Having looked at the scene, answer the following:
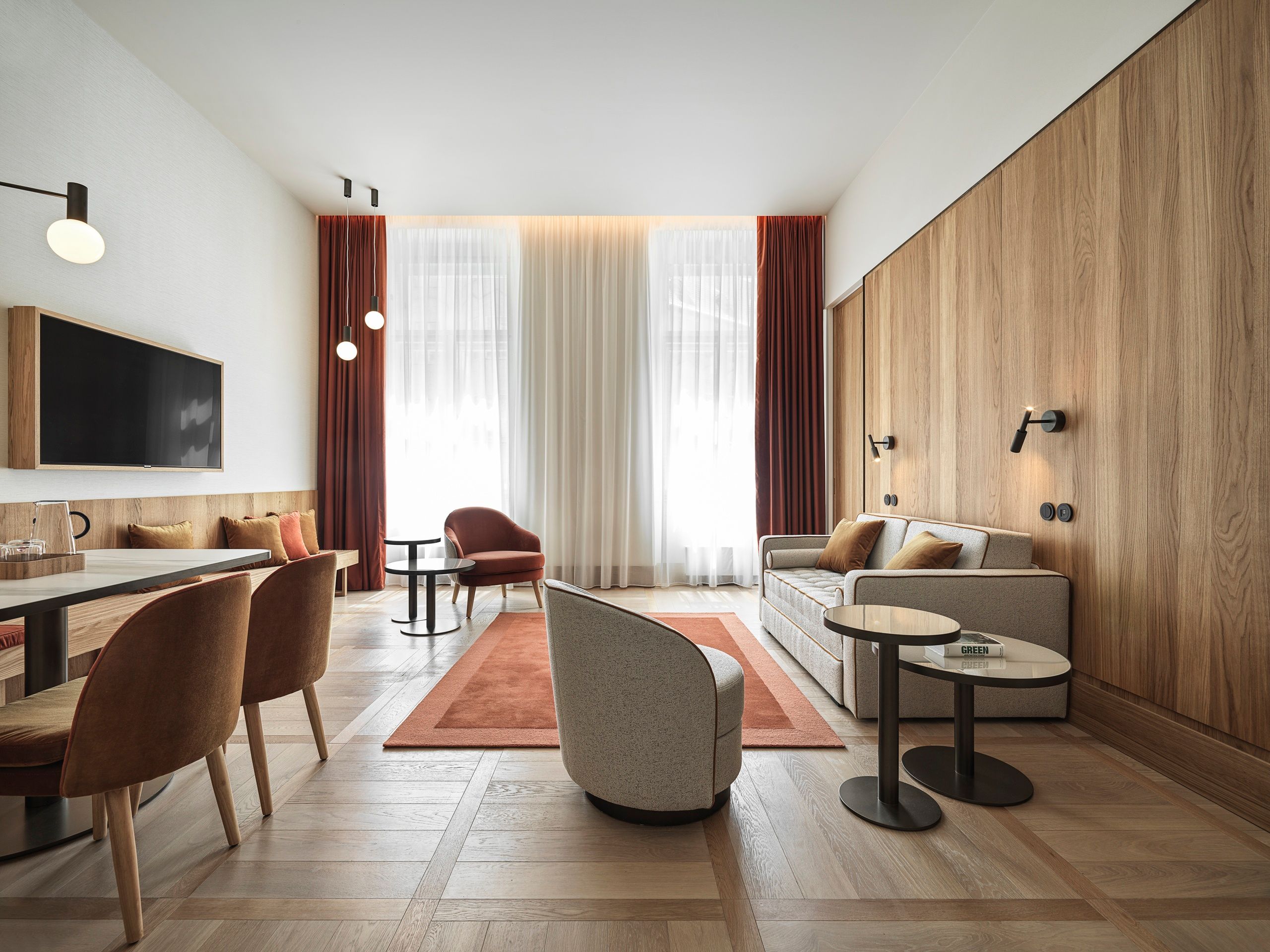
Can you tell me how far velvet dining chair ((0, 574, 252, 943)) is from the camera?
1457 mm

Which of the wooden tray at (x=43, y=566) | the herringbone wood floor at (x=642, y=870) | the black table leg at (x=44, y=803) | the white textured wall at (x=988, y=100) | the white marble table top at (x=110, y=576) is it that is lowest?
the herringbone wood floor at (x=642, y=870)

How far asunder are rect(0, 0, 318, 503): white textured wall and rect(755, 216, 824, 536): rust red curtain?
4189 mm

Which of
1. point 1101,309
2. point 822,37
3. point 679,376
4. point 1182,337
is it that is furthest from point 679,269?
point 1182,337

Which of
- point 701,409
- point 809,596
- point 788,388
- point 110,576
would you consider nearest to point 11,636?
point 110,576

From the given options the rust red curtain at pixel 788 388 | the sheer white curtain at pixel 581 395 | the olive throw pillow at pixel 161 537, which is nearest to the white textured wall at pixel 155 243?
the olive throw pillow at pixel 161 537

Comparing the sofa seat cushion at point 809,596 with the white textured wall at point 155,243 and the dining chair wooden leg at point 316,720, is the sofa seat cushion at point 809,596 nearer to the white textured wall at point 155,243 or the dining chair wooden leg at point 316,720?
the dining chair wooden leg at point 316,720

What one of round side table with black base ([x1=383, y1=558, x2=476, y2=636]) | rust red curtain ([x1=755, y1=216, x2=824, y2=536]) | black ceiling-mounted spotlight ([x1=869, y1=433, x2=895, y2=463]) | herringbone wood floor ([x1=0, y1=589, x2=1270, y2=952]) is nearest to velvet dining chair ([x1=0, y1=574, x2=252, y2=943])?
herringbone wood floor ([x1=0, y1=589, x2=1270, y2=952])

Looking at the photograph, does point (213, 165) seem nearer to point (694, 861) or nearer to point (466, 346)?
point (466, 346)

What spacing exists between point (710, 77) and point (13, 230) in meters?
3.74

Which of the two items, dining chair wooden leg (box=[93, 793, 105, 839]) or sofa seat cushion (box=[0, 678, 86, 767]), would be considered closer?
sofa seat cushion (box=[0, 678, 86, 767])

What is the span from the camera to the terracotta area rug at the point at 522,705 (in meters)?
2.65

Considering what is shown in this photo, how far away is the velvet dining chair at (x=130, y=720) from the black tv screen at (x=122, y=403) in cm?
215

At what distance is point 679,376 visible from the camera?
6219 mm

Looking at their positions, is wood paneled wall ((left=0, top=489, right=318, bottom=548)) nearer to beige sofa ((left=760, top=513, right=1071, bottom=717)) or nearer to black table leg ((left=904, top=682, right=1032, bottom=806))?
beige sofa ((left=760, top=513, right=1071, bottom=717))
